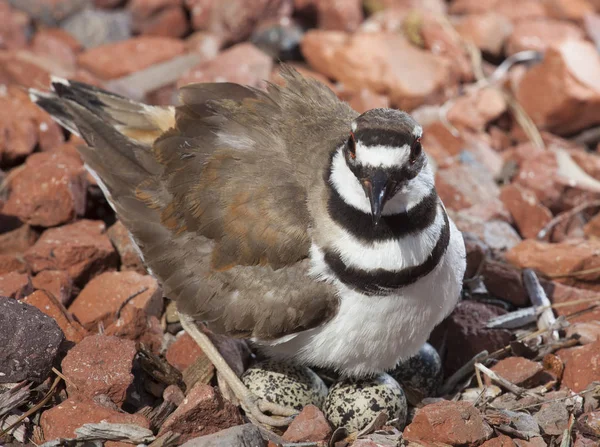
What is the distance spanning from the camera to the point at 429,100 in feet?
23.6

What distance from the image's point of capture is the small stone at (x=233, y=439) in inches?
152

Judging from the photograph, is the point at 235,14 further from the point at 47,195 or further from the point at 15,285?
the point at 15,285

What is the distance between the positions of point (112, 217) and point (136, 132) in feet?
2.60

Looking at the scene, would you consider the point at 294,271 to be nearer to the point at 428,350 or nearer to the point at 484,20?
the point at 428,350

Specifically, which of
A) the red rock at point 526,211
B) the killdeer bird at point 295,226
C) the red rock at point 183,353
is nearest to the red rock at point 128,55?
the killdeer bird at point 295,226

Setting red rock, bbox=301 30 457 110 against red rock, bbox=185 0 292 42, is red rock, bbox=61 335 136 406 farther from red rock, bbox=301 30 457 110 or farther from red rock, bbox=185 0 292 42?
red rock, bbox=185 0 292 42

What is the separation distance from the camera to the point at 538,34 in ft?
25.7

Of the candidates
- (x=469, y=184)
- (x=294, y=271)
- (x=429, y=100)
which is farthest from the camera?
(x=429, y=100)


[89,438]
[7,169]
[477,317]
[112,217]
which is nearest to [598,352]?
[477,317]

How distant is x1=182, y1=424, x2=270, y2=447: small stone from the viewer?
387 centimetres

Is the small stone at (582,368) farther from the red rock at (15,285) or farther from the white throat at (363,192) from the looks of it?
the red rock at (15,285)

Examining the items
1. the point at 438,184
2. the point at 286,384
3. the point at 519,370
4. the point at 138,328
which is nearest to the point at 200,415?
the point at 286,384

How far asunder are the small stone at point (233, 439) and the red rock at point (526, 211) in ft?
9.77

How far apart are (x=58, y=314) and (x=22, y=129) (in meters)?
1.97
